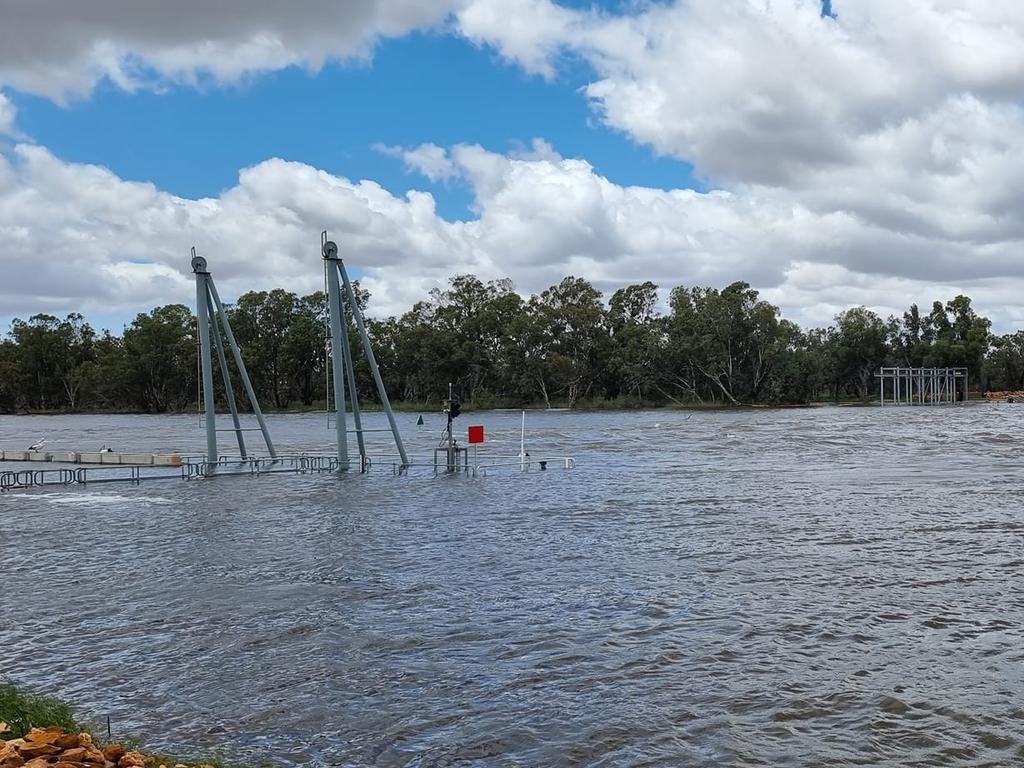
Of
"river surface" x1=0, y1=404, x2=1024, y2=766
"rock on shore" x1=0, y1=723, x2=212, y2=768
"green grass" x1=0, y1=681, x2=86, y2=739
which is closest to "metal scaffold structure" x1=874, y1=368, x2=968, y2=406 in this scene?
"river surface" x1=0, y1=404, x2=1024, y2=766

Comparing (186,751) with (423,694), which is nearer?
(186,751)

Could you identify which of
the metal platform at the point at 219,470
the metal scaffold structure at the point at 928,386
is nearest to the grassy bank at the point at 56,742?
the metal platform at the point at 219,470

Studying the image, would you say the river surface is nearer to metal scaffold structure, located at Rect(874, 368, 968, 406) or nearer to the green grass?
the green grass

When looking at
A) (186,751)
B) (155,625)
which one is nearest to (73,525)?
(155,625)

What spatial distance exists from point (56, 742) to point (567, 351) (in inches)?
5592

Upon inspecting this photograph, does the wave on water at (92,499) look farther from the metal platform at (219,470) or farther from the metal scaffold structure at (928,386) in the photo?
the metal scaffold structure at (928,386)

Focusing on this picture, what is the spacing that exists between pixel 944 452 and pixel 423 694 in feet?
146

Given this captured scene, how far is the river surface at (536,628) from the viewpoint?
30.6 feet

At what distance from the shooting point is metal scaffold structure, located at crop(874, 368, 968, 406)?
129 m

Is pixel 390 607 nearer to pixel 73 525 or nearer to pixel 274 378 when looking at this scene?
pixel 73 525

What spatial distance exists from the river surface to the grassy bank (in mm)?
469

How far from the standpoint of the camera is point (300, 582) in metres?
16.9

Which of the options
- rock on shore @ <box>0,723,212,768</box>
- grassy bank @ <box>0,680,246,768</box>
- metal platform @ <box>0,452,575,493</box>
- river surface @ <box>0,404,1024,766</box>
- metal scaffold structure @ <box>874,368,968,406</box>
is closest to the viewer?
rock on shore @ <box>0,723,212,768</box>

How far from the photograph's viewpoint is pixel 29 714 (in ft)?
29.0
